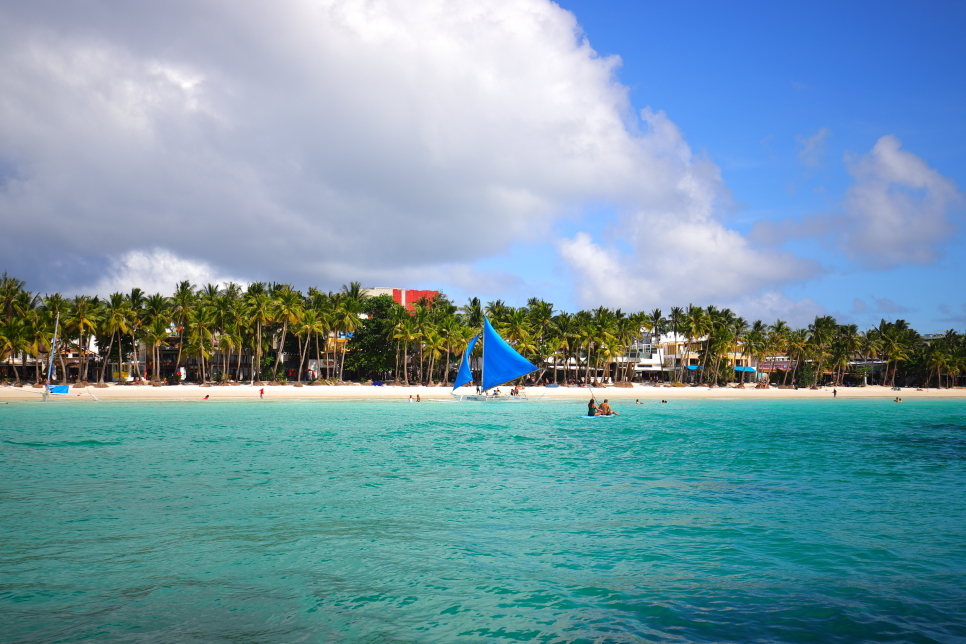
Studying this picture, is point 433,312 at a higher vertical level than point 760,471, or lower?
higher

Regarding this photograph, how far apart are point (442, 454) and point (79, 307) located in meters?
57.6

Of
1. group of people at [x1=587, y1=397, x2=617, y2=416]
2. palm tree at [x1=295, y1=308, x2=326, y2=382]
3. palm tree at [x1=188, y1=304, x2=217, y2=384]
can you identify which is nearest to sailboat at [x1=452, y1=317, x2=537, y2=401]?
group of people at [x1=587, y1=397, x2=617, y2=416]

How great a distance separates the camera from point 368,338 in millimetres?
76625

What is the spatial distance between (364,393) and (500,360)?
65.7ft

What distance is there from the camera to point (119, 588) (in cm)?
811

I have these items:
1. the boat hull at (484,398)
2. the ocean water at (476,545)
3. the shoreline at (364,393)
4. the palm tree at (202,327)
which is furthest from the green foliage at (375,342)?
the ocean water at (476,545)

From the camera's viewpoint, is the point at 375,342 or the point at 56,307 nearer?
the point at 56,307

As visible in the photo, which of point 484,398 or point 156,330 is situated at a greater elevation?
point 156,330

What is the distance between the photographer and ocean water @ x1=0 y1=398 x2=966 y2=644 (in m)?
7.17

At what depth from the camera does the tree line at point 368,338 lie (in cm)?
6644

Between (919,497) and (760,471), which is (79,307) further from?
(919,497)

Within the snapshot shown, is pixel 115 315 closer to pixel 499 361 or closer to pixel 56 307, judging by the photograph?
pixel 56 307

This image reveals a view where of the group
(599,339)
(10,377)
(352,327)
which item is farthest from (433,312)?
(10,377)

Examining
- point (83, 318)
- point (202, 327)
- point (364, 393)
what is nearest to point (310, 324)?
point (202, 327)
